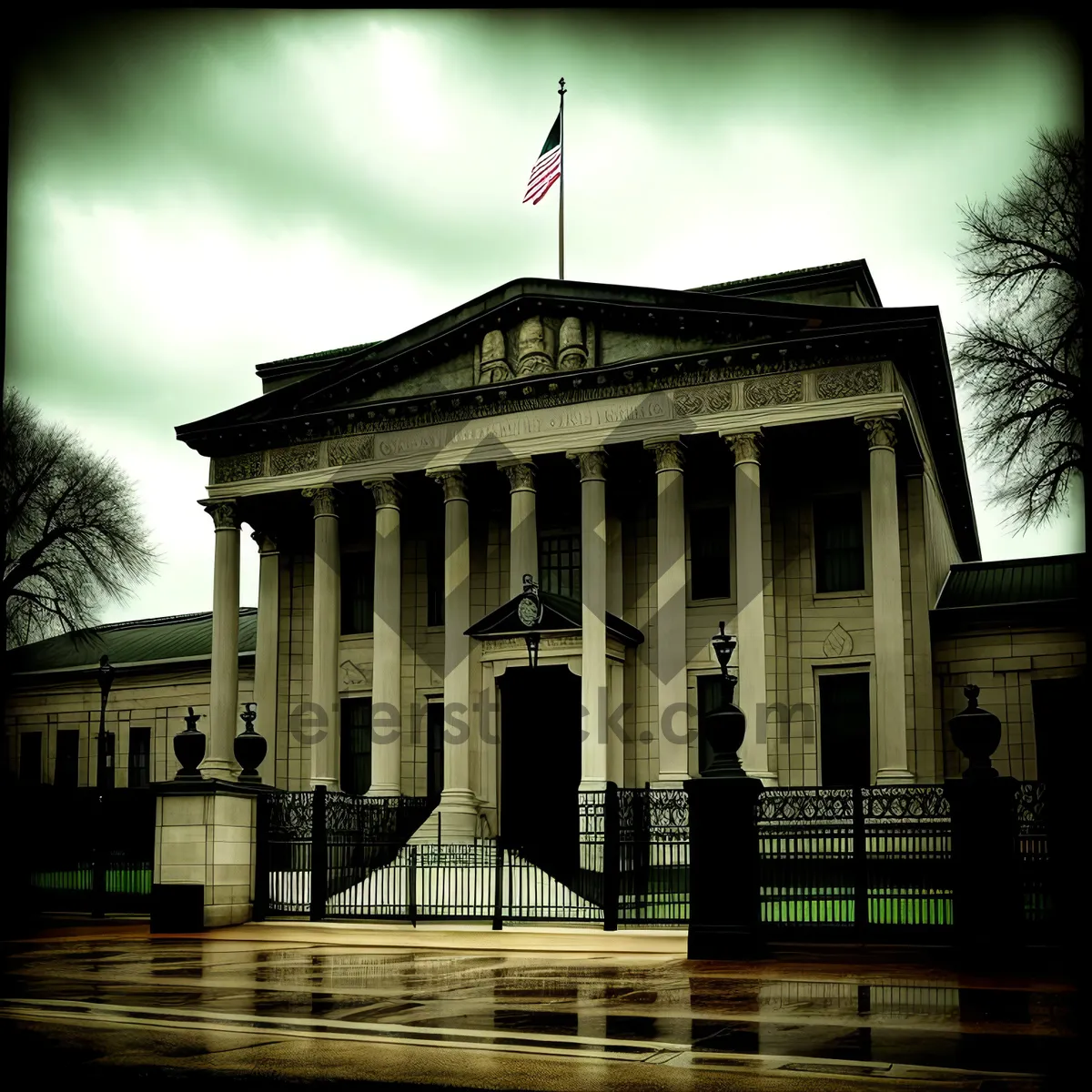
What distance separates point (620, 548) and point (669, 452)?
4004mm

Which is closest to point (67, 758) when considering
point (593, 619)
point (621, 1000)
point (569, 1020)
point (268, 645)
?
point (268, 645)

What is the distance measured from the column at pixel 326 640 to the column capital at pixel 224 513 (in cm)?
314

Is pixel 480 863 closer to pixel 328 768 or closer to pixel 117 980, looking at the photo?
pixel 328 768

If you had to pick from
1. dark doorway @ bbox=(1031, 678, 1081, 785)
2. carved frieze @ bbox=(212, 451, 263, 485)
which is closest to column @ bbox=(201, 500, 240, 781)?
carved frieze @ bbox=(212, 451, 263, 485)

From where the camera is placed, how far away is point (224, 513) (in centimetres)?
4284

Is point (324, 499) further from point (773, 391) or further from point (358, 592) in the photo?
point (773, 391)

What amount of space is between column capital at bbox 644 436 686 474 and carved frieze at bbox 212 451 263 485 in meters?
13.2

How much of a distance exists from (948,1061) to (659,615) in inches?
1057

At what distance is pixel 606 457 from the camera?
3716 centimetres

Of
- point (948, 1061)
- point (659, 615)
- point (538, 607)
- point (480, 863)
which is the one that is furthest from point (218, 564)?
point (948, 1061)

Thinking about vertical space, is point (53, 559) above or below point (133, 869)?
above

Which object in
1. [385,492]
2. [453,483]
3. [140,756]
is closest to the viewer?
[453,483]

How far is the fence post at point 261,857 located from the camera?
25.6 meters

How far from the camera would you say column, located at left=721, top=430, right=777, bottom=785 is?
3356 centimetres
